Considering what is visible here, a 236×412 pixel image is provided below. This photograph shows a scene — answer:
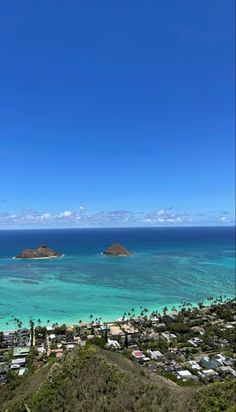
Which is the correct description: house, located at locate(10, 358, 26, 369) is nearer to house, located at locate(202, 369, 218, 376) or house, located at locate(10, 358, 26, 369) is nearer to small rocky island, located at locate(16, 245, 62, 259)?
house, located at locate(202, 369, 218, 376)

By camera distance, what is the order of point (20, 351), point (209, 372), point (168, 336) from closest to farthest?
1. point (209, 372)
2. point (20, 351)
3. point (168, 336)

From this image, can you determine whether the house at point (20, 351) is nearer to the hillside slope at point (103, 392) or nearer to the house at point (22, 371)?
the house at point (22, 371)

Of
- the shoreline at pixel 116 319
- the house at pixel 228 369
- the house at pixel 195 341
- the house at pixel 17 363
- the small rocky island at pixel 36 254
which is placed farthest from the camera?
the small rocky island at pixel 36 254

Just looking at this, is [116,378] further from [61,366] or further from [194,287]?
[194,287]

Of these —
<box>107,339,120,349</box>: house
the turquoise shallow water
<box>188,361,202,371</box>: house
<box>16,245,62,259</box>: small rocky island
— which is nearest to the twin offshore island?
<box>16,245,62,259</box>: small rocky island

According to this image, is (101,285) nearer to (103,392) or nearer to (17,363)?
(17,363)

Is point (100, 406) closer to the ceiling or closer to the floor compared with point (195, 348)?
closer to the ceiling

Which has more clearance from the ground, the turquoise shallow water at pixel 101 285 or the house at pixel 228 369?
the turquoise shallow water at pixel 101 285

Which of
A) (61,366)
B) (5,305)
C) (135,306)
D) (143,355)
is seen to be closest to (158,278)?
(135,306)

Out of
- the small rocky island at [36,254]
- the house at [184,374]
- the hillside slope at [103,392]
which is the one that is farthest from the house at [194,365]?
the small rocky island at [36,254]

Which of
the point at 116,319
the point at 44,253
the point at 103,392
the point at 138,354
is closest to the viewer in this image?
the point at 103,392

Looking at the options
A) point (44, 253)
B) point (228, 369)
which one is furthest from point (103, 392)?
point (44, 253)
